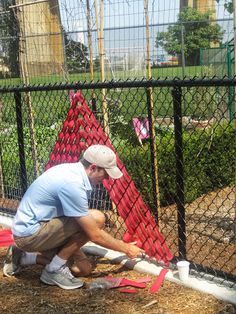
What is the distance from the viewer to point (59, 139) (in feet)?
14.7

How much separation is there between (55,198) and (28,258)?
660 millimetres

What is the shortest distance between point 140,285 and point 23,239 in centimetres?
85

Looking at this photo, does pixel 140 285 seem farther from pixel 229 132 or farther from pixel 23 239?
pixel 229 132

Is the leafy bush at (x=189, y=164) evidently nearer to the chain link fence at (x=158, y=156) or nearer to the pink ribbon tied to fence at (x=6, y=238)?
the chain link fence at (x=158, y=156)

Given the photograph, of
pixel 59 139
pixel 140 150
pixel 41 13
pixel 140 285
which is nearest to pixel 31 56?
pixel 41 13

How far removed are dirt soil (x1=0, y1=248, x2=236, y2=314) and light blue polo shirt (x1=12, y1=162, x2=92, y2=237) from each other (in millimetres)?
416

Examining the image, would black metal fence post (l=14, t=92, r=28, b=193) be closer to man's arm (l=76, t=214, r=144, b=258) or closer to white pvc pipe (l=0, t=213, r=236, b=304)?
white pvc pipe (l=0, t=213, r=236, b=304)

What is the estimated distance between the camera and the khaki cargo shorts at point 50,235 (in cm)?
334

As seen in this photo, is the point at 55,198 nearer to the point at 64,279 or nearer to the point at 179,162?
the point at 64,279

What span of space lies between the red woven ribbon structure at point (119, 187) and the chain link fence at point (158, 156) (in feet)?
0.11

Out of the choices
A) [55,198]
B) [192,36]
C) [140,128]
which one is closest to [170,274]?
[55,198]

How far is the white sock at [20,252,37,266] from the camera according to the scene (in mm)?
3672

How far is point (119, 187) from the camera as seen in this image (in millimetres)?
3893

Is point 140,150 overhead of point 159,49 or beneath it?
beneath
